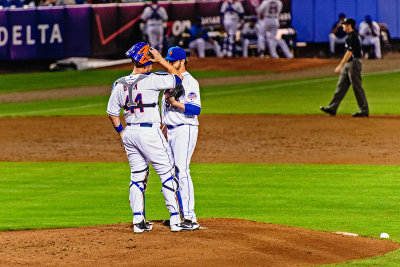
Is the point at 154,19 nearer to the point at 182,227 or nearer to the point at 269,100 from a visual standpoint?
the point at 269,100

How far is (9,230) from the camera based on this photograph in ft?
33.1

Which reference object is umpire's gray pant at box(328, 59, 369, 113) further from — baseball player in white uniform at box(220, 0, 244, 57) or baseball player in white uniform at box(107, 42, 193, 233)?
baseball player in white uniform at box(220, 0, 244, 57)

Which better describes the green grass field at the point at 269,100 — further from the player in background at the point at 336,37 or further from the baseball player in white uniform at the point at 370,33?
the player in background at the point at 336,37

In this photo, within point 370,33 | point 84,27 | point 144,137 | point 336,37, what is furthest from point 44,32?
point 144,137

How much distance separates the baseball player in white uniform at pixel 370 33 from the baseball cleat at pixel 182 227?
25777mm

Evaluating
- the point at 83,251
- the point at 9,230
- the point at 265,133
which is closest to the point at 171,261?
the point at 83,251

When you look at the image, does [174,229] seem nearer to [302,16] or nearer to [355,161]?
[355,161]

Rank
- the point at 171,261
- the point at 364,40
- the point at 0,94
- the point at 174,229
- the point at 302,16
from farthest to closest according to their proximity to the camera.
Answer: the point at 302,16 < the point at 364,40 < the point at 0,94 < the point at 174,229 < the point at 171,261

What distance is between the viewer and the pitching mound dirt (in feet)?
26.3

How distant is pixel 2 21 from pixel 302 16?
1368 centimetres

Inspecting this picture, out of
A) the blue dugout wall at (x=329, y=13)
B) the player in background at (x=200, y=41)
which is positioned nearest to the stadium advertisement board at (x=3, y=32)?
the player in background at (x=200, y=41)

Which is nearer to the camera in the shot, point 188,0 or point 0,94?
point 0,94

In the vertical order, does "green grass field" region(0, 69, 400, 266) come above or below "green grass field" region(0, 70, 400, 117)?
above

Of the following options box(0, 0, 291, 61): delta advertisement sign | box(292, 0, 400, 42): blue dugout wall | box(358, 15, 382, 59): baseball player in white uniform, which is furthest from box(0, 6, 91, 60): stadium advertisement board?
box(358, 15, 382, 59): baseball player in white uniform
